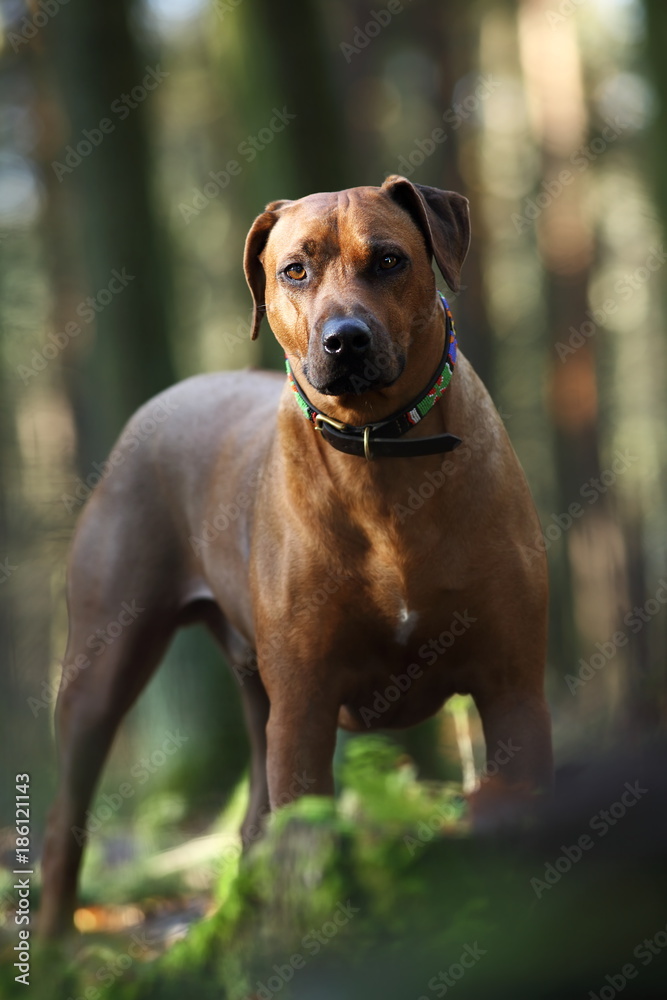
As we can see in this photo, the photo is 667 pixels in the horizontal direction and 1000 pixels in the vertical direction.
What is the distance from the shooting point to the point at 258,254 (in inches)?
146

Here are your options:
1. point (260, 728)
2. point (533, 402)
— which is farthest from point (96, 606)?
point (533, 402)

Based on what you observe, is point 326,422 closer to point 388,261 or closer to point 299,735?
point 388,261

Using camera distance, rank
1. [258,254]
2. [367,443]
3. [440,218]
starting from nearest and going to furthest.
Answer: [367,443] < [440,218] < [258,254]

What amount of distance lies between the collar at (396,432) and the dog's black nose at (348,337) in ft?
1.26

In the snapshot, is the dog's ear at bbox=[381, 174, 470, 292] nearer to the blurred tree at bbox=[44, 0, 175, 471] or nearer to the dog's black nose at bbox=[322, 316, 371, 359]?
the dog's black nose at bbox=[322, 316, 371, 359]

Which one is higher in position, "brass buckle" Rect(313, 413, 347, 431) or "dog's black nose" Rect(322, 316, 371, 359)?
"dog's black nose" Rect(322, 316, 371, 359)

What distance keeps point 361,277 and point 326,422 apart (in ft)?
1.54

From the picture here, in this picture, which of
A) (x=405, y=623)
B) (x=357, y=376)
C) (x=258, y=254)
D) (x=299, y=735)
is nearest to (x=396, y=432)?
(x=357, y=376)

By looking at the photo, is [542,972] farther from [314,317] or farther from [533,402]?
[533,402]

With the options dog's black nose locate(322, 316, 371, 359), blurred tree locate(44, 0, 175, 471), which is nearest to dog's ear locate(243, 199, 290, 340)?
dog's black nose locate(322, 316, 371, 359)

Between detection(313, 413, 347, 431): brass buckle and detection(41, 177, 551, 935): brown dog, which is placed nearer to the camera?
detection(41, 177, 551, 935): brown dog

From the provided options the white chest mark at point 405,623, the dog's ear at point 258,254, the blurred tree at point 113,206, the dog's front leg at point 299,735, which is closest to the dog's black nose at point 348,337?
the dog's ear at point 258,254

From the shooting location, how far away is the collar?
3.32 m

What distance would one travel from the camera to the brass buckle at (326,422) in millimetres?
3359
